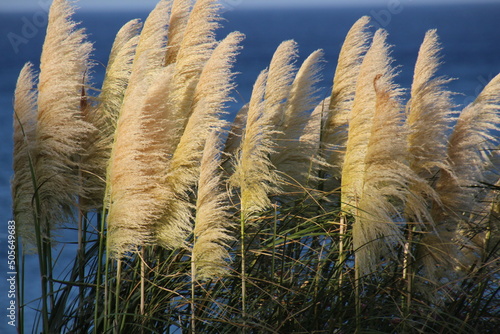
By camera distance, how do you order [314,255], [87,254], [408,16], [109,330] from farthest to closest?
[408,16], [87,254], [314,255], [109,330]

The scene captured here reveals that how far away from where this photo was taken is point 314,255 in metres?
3.12

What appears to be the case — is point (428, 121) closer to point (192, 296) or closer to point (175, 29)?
point (192, 296)

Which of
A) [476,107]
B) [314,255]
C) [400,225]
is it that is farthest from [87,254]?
[476,107]

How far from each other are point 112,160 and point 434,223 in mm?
1291

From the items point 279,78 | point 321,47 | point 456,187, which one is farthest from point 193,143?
point 321,47

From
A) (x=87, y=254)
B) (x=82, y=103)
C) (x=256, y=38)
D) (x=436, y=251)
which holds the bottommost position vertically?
(x=436, y=251)

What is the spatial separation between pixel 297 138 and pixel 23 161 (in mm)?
1298

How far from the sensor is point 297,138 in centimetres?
338

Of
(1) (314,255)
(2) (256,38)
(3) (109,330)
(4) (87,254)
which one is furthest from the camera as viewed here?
(2) (256,38)

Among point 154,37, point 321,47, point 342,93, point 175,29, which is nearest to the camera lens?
point 154,37

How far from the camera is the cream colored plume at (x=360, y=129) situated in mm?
2662

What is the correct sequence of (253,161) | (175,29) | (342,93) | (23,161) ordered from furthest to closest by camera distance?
(175,29) < (342,93) < (23,161) < (253,161)

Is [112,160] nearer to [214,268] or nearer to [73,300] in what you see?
[214,268]

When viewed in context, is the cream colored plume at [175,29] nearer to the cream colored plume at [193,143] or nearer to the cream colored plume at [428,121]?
the cream colored plume at [193,143]
